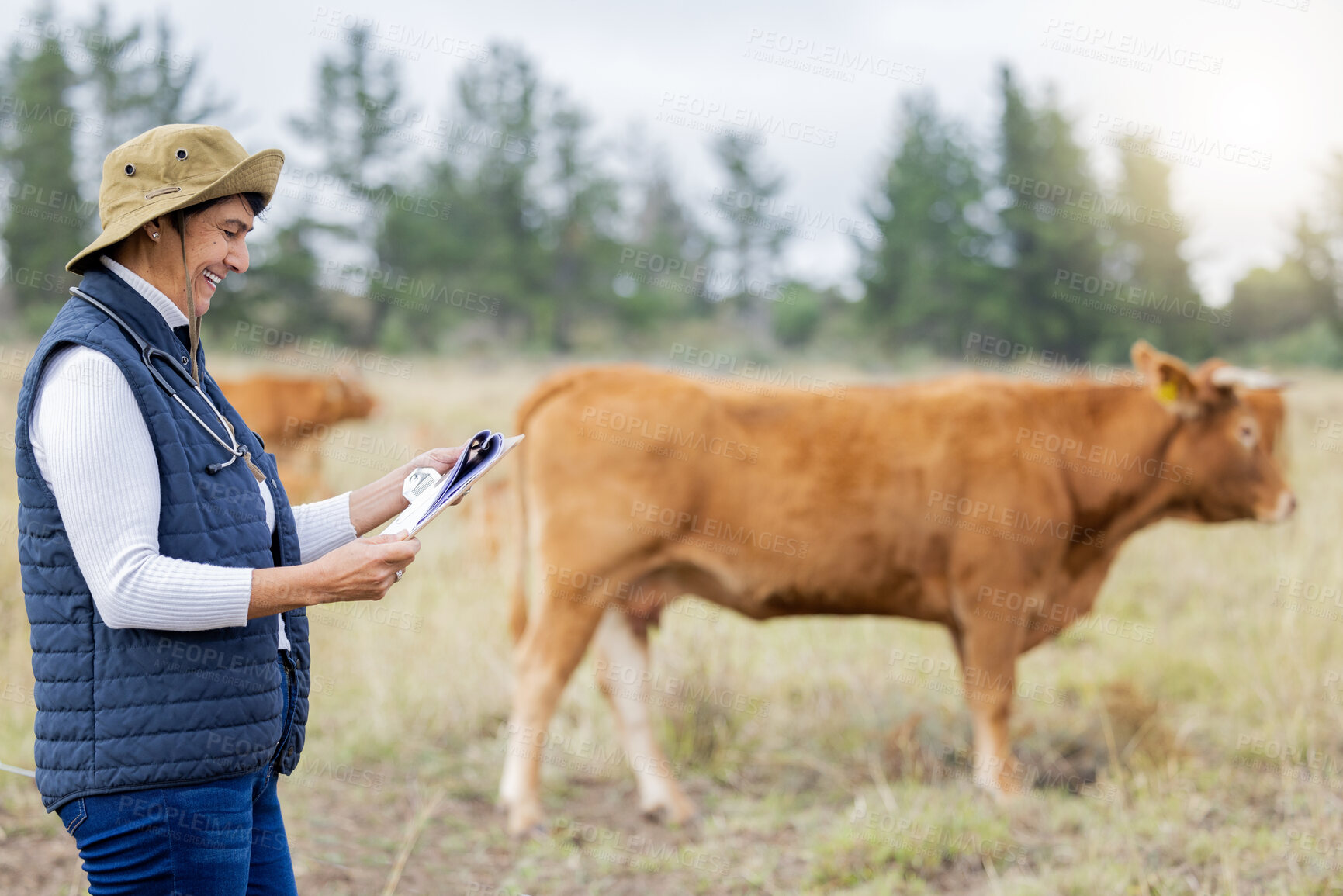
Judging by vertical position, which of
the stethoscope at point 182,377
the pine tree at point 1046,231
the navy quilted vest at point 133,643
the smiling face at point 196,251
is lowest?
the navy quilted vest at point 133,643

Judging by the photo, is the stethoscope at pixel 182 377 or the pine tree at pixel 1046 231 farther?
the pine tree at pixel 1046 231

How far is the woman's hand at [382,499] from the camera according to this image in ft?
6.93

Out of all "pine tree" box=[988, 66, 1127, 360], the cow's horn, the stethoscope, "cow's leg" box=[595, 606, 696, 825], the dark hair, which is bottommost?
"cow's leg" box=[595, 606, 696, 825]

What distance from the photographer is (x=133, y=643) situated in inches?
63.9

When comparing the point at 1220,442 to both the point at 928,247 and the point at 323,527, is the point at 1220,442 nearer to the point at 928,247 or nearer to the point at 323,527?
the point at 323,527

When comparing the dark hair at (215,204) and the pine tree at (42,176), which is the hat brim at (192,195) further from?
the pine tree at (42,176)

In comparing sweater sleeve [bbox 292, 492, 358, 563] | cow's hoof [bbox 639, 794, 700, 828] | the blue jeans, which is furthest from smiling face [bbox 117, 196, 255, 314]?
cow's hoof [bbox 639, 794, 700, 828]

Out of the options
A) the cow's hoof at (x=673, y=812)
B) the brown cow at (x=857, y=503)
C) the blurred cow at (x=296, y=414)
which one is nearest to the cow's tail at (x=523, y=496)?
the brown cow at (x=857, y=503)

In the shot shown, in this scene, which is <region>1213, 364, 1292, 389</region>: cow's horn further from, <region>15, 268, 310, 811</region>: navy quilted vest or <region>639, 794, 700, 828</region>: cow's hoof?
<region>15, 268, 310, 811</region>: navy quilted vest

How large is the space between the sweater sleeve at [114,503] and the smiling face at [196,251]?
24 centimetres

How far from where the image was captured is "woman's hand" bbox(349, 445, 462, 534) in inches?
83.1

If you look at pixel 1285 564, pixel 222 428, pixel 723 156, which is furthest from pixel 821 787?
pixel 723 156

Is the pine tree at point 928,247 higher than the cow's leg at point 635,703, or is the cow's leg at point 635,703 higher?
the pine tree at point 928,247

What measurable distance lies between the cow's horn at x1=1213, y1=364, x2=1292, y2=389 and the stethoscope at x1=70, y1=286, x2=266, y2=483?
4434 mm
